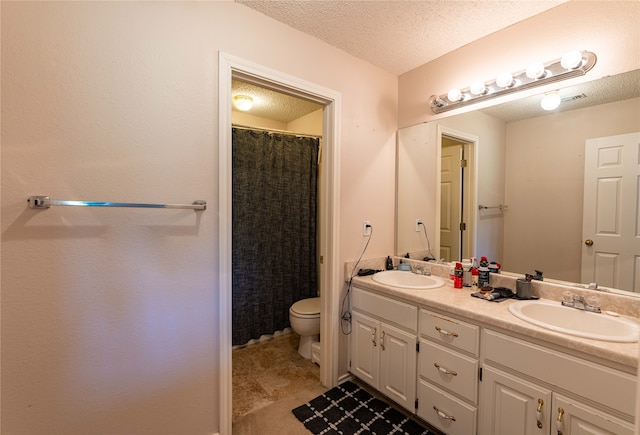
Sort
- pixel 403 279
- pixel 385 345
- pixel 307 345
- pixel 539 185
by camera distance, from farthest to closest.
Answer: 1. pixel 307 345
2. pixel 403 279
3. pixel 385 345
4. pixel 539 185

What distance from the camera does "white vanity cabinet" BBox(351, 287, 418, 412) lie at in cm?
169

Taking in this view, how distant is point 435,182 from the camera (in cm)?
225

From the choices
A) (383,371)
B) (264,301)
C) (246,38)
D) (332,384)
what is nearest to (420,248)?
(383,371)

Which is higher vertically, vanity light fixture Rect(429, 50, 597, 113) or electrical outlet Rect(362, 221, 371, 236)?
vanity light fixture Rect(429, 50, 597, 113)

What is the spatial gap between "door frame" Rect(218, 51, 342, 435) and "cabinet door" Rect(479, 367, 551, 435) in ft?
3.25

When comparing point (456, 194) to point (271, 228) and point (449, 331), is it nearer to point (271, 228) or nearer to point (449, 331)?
point (449, 331)

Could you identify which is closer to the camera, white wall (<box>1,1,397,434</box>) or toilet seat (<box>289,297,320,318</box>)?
white wall (<box>1,1,397,434</box>)

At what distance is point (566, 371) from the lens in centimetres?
112

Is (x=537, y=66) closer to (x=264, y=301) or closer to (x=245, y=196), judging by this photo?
(x=245, y=196)

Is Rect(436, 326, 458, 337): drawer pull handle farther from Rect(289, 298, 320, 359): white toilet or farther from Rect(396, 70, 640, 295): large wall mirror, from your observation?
Rect(289, 298, 320, 359): white toilet

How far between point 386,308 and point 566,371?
89cm

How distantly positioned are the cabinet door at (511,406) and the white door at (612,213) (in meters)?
0.72

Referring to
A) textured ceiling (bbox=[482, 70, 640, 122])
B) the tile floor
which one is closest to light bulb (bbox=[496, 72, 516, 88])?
textured ceiling (bbox=[482, 70, 640, 122])

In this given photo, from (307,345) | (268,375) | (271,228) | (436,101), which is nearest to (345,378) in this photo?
(307,345)
